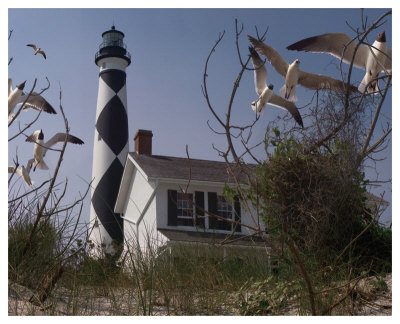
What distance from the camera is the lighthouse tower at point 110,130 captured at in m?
12.5

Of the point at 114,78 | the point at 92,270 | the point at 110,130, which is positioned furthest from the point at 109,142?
the point at 92,270

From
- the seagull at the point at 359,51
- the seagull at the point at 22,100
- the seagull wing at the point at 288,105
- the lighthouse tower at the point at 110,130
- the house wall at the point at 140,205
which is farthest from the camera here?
the lighthouse tower at the point at 110,130

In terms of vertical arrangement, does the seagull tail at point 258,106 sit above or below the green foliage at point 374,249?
above

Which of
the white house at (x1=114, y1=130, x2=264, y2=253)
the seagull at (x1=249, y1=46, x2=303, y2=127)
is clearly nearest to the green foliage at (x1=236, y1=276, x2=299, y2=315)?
the seagull at (x1=249, y1=46, x2=303, y2=127)

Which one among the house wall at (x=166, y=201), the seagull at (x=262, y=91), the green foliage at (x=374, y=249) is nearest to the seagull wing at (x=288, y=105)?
the seagull at (x=262, y=91)

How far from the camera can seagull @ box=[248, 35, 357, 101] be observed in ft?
11.3

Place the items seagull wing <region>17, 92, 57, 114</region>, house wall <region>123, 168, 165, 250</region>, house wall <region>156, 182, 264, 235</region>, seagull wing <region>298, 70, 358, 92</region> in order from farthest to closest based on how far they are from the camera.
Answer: house wall <region>123, 168, 165, 250</region>, house wall <region>156, 182, 264, 235</region>, seagull wing <region>298, 70, 358, 92</region>, seagull wing <region>17, 92, 57, 114</region>

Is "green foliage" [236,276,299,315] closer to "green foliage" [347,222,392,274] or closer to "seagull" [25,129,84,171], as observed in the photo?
"green foliage" [347,222,392,274]

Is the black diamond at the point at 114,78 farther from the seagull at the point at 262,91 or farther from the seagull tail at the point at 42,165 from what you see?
the seagull tail at the point at 42,165

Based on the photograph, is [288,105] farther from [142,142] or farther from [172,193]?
[142,142]

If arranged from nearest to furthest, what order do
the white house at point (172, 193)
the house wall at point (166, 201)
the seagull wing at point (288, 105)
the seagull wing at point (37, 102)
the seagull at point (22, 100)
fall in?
the seagull at point (22, 100) → the seagull wing at point (37, 102) → the seagull wing at point (288, 105) → the white house at point (172, 193) → the house wall at point (166, 201)

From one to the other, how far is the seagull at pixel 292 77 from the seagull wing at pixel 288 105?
0.20m

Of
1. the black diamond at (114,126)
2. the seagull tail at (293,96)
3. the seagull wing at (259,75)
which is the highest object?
the black diamond at (114,126)

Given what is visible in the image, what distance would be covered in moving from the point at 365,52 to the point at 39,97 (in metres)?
2.48
